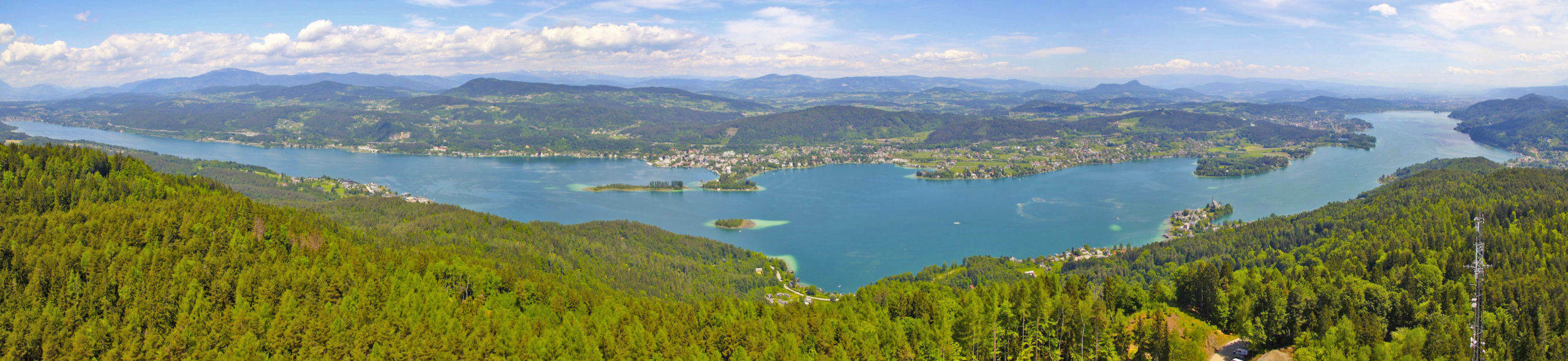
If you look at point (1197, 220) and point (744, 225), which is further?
point (744, 225)

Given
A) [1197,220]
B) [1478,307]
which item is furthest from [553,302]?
[1197,220]

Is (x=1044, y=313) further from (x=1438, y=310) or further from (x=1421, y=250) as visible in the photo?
(x=1421, y=250)

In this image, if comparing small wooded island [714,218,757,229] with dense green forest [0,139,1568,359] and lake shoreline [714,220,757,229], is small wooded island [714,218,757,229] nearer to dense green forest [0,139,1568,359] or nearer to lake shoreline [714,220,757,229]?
lake shoreline [714,220,757,229]

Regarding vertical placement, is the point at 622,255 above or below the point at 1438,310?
below

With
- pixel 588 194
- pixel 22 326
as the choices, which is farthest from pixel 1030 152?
pixel 22 326

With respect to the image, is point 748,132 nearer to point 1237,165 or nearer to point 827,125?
point 827,125

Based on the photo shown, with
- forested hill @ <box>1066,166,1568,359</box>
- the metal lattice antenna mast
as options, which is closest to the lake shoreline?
forested hill @ <box>1066,166,1568,359</box>

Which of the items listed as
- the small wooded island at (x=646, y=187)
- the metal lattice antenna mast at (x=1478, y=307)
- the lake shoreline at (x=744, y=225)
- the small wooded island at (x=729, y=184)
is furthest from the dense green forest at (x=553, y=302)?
the small wooded island at (x=729, y=184)
